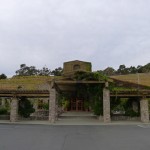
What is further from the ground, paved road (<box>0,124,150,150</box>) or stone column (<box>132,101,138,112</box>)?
stone column (<box>132,101,138,112</box>)

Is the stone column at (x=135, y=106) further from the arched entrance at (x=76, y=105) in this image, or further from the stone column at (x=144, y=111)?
the arched entrance at (x=76, y=105)

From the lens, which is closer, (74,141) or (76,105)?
(74,141)

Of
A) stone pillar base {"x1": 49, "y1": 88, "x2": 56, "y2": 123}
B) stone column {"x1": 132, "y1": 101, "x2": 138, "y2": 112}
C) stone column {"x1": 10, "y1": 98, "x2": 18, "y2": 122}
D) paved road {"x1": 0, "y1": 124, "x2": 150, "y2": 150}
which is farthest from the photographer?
stone column {"x1": 132, "y1": 101, "x2": 138, "y2": 112}

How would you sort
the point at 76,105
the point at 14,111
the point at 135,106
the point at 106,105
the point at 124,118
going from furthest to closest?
the point at 76,105 < the point at 135,106 < the point at 124,118 < the point at 14,111 < the point at 106,105

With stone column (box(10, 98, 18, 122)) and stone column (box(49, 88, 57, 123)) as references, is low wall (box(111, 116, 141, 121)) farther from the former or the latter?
stone column (box(10, 98, 18, 122))

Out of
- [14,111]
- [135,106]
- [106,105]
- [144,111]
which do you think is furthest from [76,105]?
[144,111]

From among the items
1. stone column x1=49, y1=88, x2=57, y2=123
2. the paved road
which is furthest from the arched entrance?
the paved road

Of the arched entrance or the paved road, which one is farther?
the arched entrance

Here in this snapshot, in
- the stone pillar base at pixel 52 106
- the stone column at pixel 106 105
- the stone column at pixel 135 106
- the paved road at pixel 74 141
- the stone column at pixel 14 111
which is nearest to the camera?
the paved road at pixel 74 141

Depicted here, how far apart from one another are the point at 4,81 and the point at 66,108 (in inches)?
419

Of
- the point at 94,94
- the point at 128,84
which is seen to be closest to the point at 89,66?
the point at 128,84

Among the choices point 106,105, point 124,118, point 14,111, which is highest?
point 106,105

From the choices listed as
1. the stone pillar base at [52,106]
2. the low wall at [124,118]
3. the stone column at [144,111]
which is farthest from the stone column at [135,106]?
the stone pillar base at [52,106]

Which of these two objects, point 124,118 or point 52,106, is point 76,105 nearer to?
point 124,118
